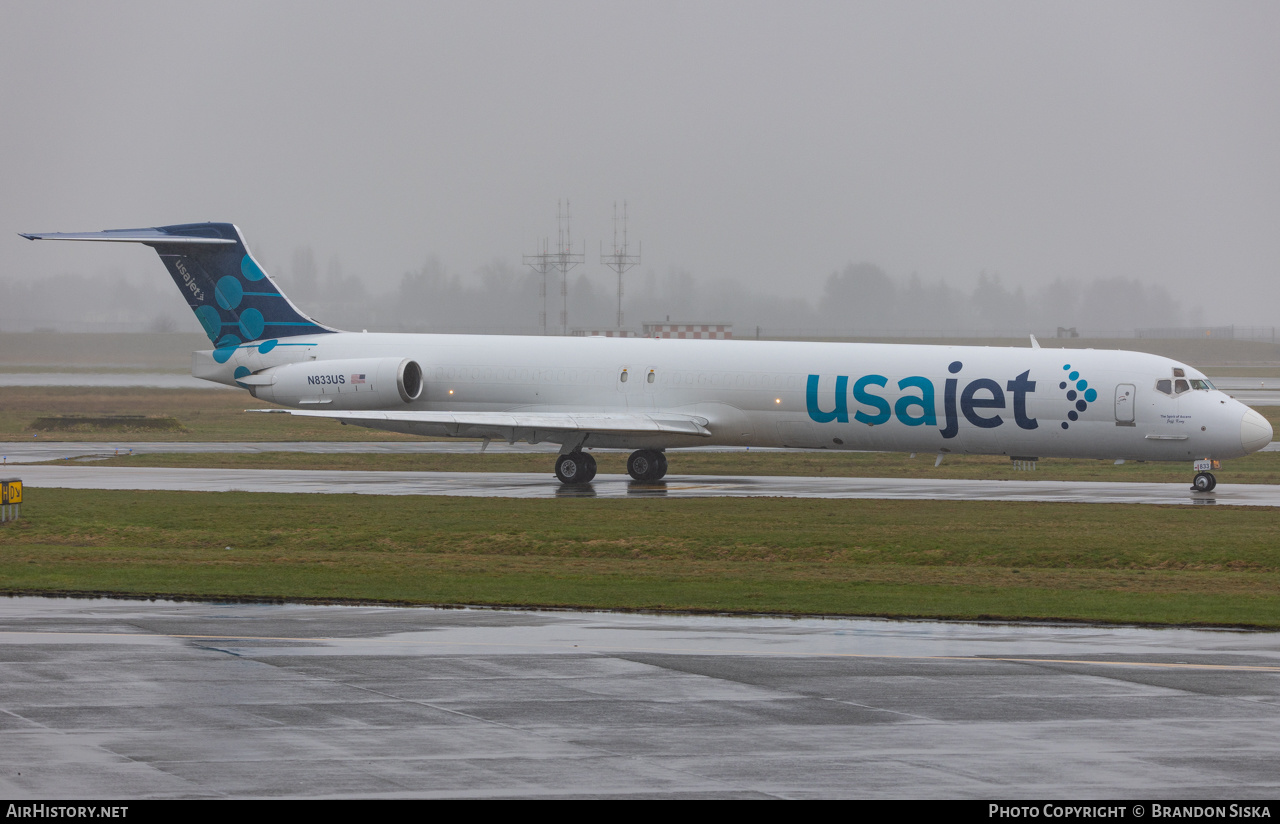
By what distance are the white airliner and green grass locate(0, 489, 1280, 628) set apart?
306 centimetres

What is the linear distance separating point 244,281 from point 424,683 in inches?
1181

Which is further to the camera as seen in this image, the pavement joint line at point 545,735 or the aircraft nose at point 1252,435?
the aircraft nose at point 1252,435

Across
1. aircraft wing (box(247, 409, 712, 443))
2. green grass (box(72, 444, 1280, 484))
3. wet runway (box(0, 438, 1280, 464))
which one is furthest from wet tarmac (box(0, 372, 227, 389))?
aircraft wing (box(247, 409, 712, 443))

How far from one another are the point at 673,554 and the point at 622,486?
39.6 ft

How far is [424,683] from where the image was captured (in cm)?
1377

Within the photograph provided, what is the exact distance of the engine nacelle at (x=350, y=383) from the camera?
3900 cm

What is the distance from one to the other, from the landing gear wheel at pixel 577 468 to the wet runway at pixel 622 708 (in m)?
19.1

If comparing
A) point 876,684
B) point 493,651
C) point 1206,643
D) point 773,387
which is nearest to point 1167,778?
point 876,684

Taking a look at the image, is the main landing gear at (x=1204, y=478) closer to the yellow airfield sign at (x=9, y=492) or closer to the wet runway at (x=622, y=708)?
the wet runway at (x=622, y=708)

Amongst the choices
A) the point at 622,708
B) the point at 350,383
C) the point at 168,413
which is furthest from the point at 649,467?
the point at 168,413

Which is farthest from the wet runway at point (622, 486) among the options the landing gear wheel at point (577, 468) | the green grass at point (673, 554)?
the green grass at point (673, 554)

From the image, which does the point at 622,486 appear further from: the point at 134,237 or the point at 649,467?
the point at 134,237

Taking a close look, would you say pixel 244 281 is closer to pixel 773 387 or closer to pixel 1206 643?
pixel 773 387
